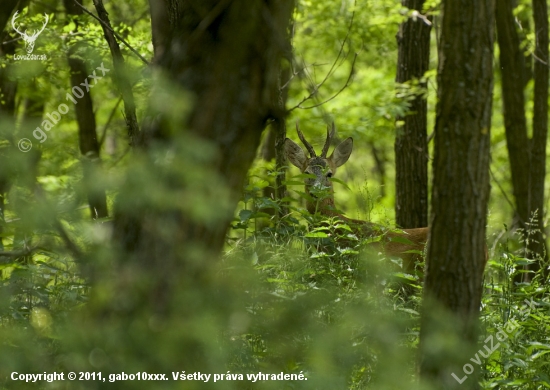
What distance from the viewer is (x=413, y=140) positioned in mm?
10172

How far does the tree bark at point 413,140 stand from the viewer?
995 cm

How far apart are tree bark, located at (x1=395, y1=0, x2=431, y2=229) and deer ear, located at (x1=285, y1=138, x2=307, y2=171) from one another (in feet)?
6.46

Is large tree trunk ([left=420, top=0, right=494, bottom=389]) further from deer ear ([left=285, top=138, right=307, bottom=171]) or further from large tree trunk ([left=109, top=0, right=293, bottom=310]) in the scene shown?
deer ear ([left=285, top=138, right=307, bottom=171])

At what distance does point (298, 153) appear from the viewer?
8734 millimetres

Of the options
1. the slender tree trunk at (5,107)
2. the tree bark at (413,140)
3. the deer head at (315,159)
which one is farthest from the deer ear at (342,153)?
the slender tree trunk at (5,107)

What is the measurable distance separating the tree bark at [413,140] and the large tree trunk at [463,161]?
658 centimetres

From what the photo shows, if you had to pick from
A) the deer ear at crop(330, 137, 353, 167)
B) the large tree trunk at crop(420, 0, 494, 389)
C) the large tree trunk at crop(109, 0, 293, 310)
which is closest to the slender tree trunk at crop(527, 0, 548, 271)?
the deer ear at crop(330, 137, 353, 167)

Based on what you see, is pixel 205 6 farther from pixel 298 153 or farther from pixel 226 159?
pixel 298 153

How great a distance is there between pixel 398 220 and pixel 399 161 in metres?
0.91

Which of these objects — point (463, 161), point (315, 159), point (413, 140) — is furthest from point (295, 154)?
point (463, 161)

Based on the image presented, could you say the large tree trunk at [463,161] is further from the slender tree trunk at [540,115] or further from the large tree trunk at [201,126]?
the slender tree trunk at [540,115]

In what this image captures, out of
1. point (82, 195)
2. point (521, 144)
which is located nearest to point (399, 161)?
point (521, 144)

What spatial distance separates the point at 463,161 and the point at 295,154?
5552 millimetres

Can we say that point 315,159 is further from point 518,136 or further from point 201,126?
point 201,126
